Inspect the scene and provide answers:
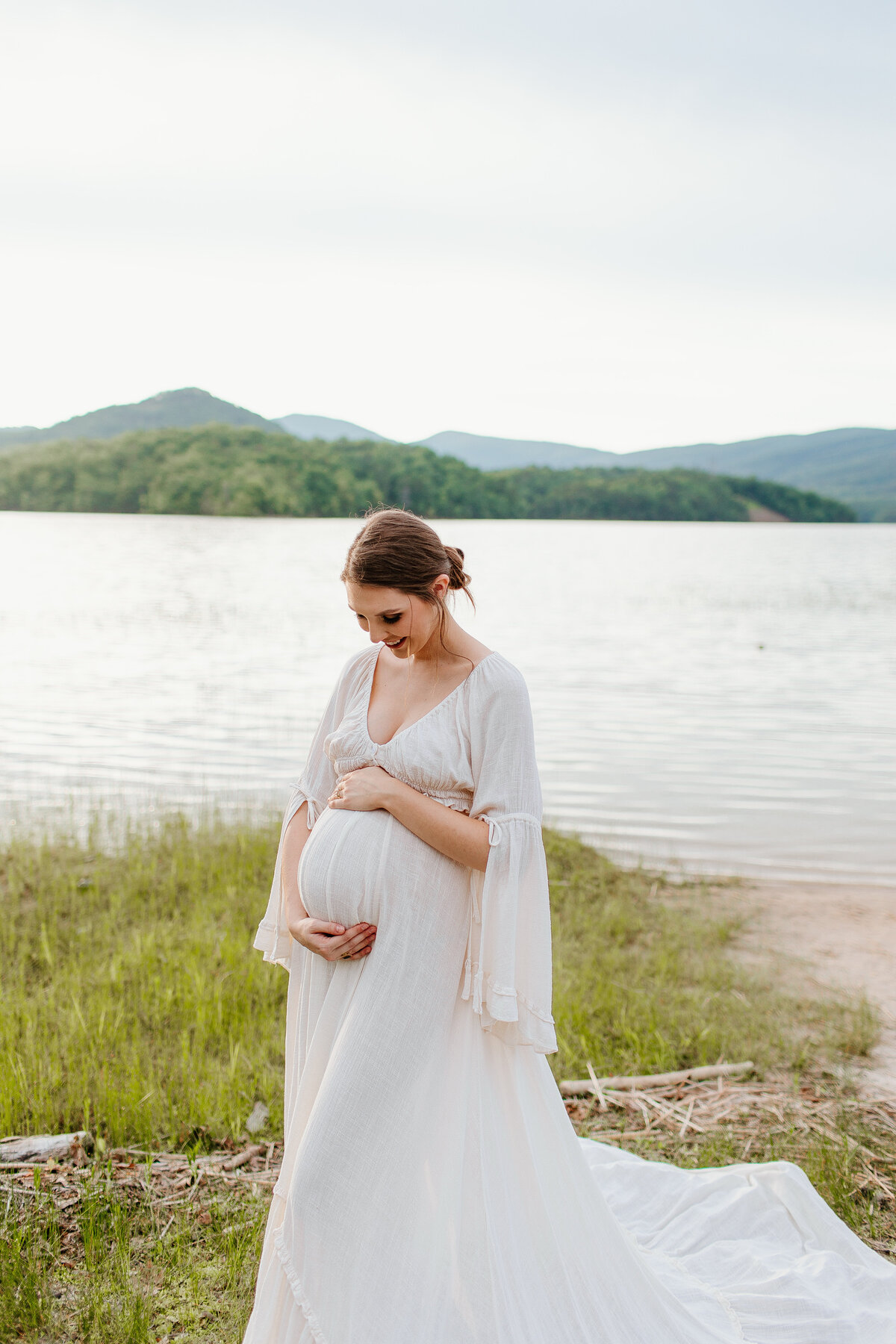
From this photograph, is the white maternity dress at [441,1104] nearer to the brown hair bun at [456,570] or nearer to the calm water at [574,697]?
the brown hair bun at [456,570]

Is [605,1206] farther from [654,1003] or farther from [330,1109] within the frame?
[654,1003]

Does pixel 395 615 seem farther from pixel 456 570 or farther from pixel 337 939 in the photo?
pixel 337 939

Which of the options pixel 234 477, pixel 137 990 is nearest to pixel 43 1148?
pixel 137 990

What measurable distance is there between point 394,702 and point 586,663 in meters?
18.6

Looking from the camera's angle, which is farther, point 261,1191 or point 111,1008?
point 111,1008

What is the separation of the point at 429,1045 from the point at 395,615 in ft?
3.77

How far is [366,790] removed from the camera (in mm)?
2713

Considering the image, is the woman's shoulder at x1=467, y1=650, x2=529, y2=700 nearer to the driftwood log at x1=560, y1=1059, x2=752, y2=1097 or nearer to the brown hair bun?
the brown hair bun

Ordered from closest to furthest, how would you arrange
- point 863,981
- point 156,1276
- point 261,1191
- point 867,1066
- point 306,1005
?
point 306,1005 → point 156,1276 → point 261,1191 → point 867,1066 → point 863,981

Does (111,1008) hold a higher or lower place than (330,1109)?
lower

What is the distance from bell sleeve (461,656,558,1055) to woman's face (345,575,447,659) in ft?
0.68

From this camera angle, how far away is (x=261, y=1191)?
3842 mm

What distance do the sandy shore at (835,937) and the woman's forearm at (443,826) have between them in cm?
333

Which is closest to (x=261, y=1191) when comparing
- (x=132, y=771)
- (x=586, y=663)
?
(x=132, y=771)
